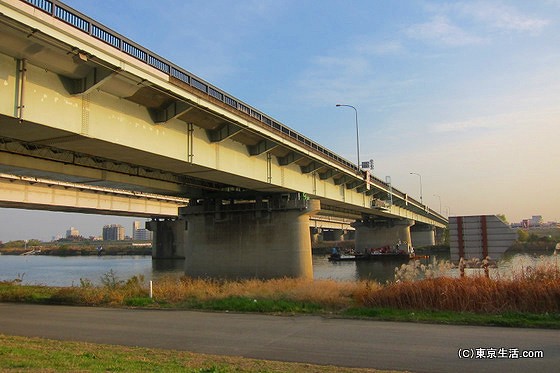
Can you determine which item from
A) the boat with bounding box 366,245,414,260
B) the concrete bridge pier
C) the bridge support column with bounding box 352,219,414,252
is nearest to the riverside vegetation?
the boat with bounding box 366,245,414,260

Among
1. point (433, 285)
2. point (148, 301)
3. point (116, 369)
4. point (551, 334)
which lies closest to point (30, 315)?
point (148, 301)

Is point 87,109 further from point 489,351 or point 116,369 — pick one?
point 489,351

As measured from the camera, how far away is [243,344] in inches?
394

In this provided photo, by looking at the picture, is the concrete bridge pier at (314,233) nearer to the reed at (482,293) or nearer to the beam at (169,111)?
the beam at (169,111)

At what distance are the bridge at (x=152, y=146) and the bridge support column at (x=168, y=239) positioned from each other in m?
40.0

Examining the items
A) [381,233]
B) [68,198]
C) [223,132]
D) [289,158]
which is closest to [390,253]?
[381,233]

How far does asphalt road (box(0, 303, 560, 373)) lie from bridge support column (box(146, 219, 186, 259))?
75.8 m

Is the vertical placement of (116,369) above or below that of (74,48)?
below

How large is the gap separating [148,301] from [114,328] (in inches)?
187

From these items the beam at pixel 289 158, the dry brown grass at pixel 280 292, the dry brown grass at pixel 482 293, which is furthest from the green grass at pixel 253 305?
the beam at pixel 289 158

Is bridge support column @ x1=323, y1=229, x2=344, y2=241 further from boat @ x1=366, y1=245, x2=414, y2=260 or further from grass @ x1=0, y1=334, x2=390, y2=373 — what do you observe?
grass @ x1=0, y1=334, x2=390, y2=373

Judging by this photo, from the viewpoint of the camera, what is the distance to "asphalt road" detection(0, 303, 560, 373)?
8305mm

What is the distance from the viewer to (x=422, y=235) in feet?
417

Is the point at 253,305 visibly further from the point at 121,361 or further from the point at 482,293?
the point at 121,361
